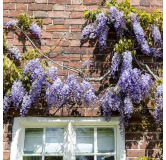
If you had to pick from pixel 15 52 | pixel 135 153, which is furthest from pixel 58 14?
pixel 135 153

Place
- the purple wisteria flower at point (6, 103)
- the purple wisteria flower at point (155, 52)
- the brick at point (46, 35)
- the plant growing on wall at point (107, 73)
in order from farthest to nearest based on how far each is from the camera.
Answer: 1. the brick at point (46, 35)
2. the purple wisteria flower at point (155, 52)
3. the purple wisteria flower at point (6, 103)
4. the plant growing on wall at point (107, 73)

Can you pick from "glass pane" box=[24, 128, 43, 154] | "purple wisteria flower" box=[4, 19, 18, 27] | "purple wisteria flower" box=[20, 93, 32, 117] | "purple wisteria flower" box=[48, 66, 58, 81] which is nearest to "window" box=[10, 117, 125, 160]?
"glass pane" box=[24, 128, 43, 154]

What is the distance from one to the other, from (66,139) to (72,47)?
3.48ft

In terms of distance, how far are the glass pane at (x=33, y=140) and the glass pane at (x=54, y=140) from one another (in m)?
0.08

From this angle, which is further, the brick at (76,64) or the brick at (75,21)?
the brick at (75,21)

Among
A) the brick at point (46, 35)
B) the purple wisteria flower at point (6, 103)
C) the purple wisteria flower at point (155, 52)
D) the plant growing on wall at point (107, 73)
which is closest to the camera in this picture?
the plant growing on wall at point (107, 73)

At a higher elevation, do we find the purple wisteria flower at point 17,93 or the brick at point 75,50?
the brick at point 75,50

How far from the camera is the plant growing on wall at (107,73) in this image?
3217 mm

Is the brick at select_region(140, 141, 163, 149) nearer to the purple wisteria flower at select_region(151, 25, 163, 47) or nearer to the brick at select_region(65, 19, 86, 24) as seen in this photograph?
the purple wisteria flower at select_region(151, 25, 163, 47)

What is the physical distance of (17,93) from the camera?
3.32 metres

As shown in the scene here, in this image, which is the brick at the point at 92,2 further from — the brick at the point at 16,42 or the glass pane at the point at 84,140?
the glass pane at the point at 84,140

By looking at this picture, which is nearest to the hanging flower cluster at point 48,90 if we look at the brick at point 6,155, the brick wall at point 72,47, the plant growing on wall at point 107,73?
the plant growing on wall at point 107,73

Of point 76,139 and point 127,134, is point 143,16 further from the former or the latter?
point 76,139

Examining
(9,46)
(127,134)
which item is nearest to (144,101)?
(127,134)
